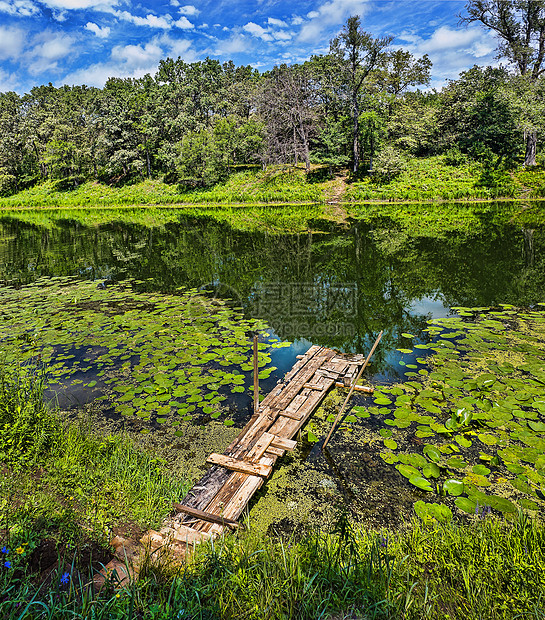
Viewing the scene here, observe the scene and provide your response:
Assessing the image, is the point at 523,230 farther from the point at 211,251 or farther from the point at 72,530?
the point at 72,530

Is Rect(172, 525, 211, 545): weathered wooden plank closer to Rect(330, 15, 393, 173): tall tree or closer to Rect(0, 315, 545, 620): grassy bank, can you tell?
Rect(0, 315, 545, 620): grassy bank

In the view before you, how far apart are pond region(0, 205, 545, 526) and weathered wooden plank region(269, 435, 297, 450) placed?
6.3 inches

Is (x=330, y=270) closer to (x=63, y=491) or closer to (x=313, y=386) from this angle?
(x=313, y=386)

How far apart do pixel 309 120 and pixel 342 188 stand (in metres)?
8.00

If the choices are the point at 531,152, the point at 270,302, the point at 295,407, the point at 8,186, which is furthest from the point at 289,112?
the point at 8,186

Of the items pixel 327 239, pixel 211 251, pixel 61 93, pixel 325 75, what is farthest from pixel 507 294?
pixel 61 93

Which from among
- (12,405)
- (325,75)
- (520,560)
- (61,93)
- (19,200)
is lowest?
(520,560)

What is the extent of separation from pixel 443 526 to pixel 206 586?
2.00 meters

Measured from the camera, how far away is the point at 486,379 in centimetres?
520

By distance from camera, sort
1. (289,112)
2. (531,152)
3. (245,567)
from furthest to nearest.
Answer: (289,112) < (531,152) < (245,567)

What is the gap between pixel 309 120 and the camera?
33.4 meters

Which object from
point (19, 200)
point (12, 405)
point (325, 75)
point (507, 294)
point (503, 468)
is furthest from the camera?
point (19, 200)

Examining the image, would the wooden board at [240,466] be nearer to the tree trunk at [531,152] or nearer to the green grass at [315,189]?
the green grass at [315,189]

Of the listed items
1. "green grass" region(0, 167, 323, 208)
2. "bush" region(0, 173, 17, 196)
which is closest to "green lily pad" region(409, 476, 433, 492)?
"green grass" region(0, 167, 323, 208)
